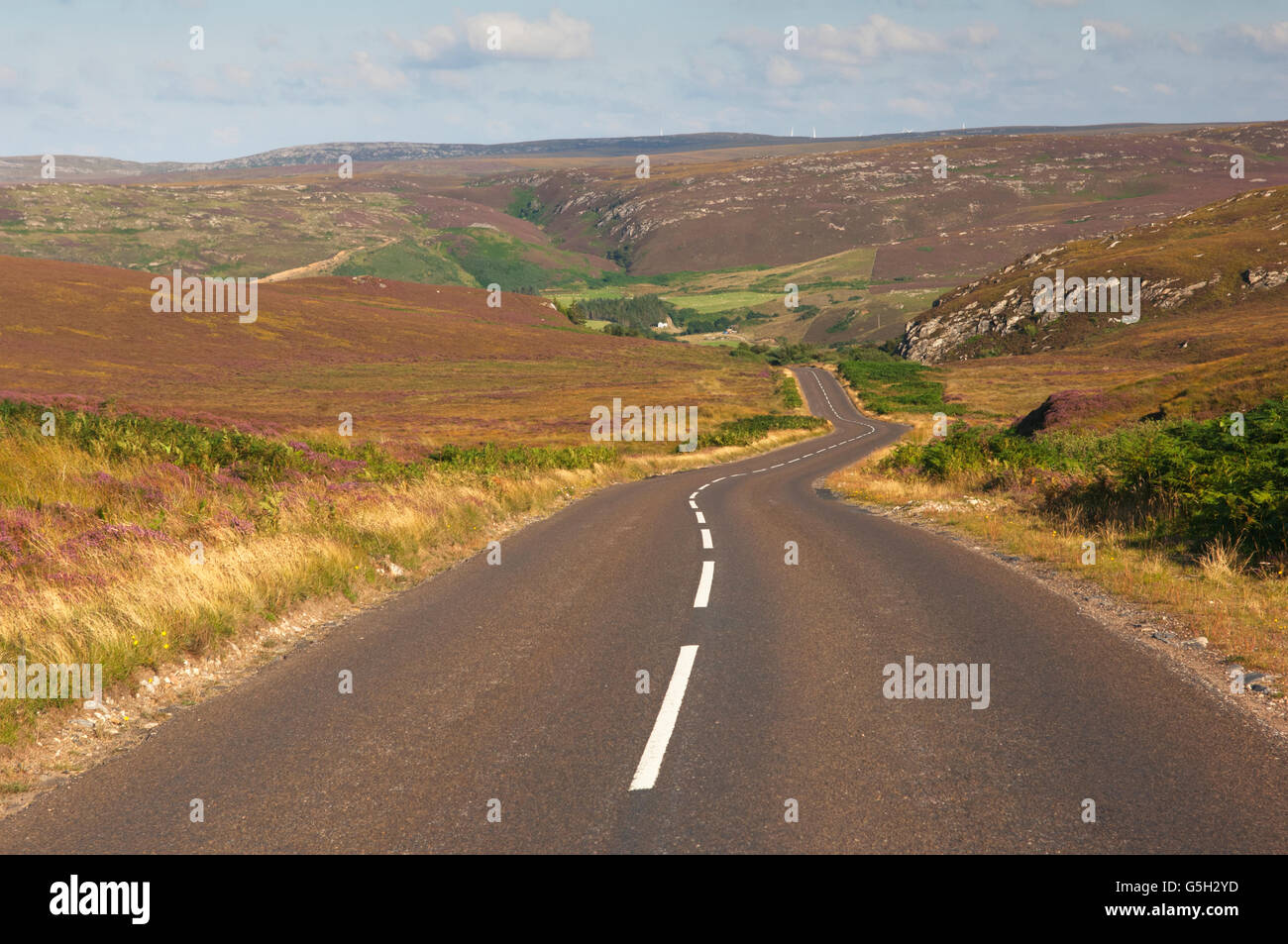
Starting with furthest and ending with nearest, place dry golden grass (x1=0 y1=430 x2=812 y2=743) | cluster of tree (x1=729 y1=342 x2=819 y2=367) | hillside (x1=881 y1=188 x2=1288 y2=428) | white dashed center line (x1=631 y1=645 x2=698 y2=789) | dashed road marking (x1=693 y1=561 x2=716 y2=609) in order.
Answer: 1. cluster of tree (x1=729 y1=342 x2=819 y2=367)
2. hillside (x1=881 y1=188 x2=1288 y2=428)
3. dashed road marking (x1=693 y1=561 x2=716 y2=609)
4. dry golden grass (x1=0 y1=430 x2=812 y2=743)
5. white dashed center line (x1=631 y1=645 x2=698 y2=789)

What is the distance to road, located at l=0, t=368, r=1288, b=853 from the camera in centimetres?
454

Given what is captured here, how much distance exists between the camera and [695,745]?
18.6 feet

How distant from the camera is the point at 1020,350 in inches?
4547

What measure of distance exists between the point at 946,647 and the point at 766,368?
113733 millimetres

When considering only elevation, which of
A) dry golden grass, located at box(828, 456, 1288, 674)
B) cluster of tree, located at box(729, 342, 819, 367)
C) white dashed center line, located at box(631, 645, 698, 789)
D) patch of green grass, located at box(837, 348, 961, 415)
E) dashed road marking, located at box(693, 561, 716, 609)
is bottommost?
dashed road marking, located at box(693, 561, 716, 609)

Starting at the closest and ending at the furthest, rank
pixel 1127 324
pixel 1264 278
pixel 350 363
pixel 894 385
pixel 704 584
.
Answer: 1. pixel 704 584
2. pixel 350 363
3. pixel 894 385
4. pixel 1264 278
5. pixel 1127 324

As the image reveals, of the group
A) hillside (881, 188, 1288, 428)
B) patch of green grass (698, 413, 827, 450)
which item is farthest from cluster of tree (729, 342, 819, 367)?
patch of green grass (698, 413, 827, 450)

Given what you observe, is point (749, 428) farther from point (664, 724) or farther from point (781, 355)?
point (781, 355)

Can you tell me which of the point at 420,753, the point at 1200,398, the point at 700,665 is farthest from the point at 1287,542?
the point at 1200,398

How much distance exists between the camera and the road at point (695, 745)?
14.9 feet

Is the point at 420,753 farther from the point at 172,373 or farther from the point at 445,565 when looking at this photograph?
the point at 172,373

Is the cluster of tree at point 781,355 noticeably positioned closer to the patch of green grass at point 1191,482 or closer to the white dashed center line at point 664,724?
the patch of green grass at point 1191,482

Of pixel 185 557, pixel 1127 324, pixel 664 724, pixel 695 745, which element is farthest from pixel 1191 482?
pixel 1127 324

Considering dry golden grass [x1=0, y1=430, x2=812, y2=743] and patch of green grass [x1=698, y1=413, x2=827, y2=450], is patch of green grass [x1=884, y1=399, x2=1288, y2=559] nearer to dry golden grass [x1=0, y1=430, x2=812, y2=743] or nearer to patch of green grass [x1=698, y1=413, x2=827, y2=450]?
dry golden grass [x1=0, y1=430, x2=812, y2=743]
